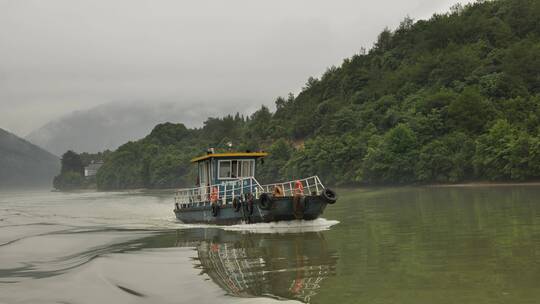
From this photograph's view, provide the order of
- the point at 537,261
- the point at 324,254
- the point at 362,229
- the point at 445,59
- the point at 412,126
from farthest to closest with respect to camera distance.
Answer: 1. the point at 445,59
2. the point at 412,126
3. the point at 362,229
4. the point at 324,254
5. the point at 537,261

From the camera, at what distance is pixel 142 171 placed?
141375mm

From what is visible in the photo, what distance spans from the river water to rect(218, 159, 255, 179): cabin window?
6091 mm

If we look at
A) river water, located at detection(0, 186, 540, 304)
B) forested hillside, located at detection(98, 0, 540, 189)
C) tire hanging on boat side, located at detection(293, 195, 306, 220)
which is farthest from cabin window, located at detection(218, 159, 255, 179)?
forested hillside, located at detection(98, 0, 540, 189)

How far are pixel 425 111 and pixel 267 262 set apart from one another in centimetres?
5846

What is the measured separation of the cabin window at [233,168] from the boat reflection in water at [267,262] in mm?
6929

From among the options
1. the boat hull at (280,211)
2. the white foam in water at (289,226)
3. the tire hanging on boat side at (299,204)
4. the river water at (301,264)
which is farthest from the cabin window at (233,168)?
the tire hanging on boat side at (299,204)

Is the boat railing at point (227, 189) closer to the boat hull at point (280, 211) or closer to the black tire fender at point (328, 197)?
the boat hull at point (280, 211)

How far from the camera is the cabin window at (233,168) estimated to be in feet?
95.3

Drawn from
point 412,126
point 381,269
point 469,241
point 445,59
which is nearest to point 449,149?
point 412,126

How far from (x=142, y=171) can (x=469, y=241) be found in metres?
132

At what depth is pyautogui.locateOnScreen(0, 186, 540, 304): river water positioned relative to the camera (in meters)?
10.2

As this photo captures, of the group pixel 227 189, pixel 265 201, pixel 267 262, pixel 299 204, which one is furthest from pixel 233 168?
pixel 267 262

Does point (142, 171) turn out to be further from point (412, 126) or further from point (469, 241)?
point (469, 241)

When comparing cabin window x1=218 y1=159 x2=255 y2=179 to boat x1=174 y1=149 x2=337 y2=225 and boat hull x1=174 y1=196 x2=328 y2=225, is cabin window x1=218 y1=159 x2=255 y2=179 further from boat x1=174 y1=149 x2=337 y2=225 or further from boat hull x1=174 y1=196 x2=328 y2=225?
boat hull x1=174 y1=196 x2=328 y2=225
